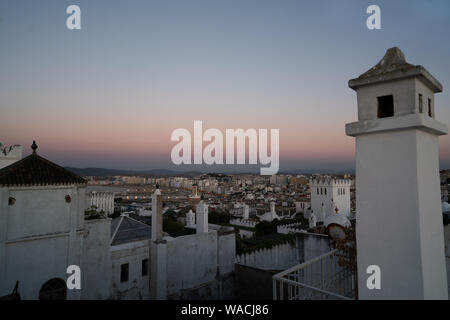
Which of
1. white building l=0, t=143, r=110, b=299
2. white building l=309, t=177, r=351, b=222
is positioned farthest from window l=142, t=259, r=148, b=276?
white building l=309, t=177, r=351, b=222

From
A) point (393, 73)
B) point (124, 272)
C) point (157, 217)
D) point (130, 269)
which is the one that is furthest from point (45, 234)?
point (393, 73)

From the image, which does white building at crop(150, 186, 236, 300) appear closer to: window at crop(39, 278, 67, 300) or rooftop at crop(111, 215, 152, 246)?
rooftop at crop(111, 215, 152, 246)

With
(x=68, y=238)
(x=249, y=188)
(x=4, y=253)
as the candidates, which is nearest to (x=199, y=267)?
(x=68, y=238)

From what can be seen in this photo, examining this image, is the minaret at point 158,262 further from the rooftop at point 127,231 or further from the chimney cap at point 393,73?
the chimney cap at point 393,73

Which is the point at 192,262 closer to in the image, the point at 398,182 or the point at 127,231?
the point at 127,231

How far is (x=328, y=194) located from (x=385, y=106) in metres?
41.7

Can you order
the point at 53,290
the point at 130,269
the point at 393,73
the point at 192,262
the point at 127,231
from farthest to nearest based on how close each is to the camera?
the point at 127,231 → the point at 192,262 → the point at 130,269 → the point at 53,290 → the point at 393,73

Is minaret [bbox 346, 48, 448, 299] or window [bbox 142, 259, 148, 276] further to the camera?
window [bbox 142, 259, 148, 276]

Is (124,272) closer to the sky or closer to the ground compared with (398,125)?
closer to the ground

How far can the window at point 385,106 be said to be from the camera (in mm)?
3555

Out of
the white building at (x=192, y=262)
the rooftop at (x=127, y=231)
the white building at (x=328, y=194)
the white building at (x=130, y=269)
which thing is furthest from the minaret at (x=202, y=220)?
the white building at (x=328, y=194)

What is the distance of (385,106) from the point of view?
3.61 m

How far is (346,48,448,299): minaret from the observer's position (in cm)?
316
